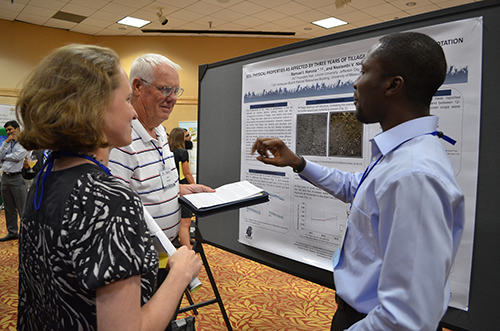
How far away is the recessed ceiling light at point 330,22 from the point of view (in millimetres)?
6793

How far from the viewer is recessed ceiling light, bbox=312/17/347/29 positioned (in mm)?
6793

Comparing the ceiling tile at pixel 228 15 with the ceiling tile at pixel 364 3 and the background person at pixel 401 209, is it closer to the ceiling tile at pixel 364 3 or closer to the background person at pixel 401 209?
the ceiling tile at pixel 364 3

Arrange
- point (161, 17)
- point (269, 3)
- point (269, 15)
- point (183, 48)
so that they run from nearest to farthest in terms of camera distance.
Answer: point (269, 3), point (161, 17), point (269, 15), point (183, 48)

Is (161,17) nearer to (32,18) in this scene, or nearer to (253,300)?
(32,18)

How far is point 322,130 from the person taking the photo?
1.69 metres

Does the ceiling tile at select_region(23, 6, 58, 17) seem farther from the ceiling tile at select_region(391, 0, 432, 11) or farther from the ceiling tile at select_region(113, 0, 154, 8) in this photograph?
the ceiling tile at select_region(391, 0, 432, 11)

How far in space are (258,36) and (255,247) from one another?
22.7 feet

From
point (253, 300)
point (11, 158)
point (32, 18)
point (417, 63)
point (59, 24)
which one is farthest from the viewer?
point (59, 24)

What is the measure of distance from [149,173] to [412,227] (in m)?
1.14

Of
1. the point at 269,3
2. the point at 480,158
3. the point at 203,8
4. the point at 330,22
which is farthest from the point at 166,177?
the point at 330,22

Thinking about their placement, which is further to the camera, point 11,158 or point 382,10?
point 382,10

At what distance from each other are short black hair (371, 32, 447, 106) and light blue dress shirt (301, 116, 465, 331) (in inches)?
3.2

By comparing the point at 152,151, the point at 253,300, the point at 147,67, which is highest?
the point at 147,67

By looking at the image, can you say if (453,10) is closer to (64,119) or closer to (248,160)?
Answer: (248,160)
